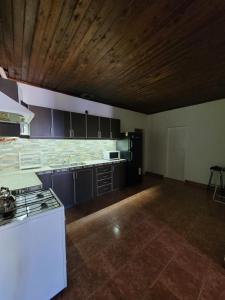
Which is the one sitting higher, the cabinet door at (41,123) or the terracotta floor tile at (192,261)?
the cabinet door at (41,123)

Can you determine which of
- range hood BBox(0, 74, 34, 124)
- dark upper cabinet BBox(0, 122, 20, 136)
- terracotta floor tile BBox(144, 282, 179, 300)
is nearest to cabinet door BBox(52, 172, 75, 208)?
dark upper cabinet BBox(0, 122, 20, 136)

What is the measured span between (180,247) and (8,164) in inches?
128

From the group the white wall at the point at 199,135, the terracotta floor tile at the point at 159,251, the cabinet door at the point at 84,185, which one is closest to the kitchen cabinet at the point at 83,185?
the cabinet door at the point at 84,185

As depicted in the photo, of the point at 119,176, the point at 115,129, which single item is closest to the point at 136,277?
the point at 119,176

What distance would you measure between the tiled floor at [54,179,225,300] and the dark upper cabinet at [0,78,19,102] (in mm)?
2006

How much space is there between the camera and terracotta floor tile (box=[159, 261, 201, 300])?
1352 millimetres

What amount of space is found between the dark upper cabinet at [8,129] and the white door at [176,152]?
4646 millimetres

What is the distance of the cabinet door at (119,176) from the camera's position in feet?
12.9

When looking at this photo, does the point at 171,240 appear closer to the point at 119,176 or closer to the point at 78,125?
the point at 119,176

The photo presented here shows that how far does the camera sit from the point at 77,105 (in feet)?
12.2

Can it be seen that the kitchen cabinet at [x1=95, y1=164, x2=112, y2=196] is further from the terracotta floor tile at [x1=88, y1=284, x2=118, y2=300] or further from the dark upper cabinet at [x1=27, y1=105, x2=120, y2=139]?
the terracotta floor tile at [x1=88, y1=284, x2=118, y2=300]

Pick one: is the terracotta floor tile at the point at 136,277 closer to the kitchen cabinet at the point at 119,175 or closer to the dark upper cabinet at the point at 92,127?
the kitchen cabinet at the point at 119,175

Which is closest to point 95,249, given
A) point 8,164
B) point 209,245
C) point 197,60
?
point 209,245

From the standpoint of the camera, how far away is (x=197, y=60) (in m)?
2.09
